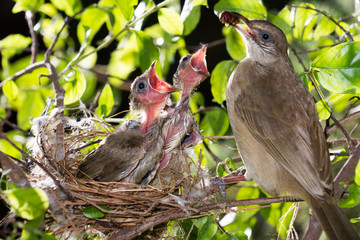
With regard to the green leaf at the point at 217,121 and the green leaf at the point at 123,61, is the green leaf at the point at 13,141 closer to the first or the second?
the green leaf at the point at 123,61

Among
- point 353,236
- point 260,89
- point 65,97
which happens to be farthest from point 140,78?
point 353,236

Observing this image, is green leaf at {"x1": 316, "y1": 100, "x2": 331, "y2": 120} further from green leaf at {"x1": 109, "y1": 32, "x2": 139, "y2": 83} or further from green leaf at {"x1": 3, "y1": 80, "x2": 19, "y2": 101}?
green leaf at {"x1": 3, "y1": 80, "x2": 19, "y2": 101}

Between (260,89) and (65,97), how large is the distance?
125 cm

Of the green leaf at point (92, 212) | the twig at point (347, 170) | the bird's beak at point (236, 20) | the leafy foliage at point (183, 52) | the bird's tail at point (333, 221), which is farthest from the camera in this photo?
the bird's beak at point (236, 20)

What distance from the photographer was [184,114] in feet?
9.82

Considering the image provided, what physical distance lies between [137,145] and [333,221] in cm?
116

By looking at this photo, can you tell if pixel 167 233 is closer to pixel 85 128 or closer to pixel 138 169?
pixel 138 169

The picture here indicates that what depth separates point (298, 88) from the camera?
8.68ft

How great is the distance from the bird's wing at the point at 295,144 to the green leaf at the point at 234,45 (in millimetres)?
585

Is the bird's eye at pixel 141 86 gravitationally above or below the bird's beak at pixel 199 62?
below

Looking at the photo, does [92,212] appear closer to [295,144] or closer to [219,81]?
[295,144]

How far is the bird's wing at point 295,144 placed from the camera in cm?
228

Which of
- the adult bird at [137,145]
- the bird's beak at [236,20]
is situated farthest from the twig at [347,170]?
the adult bird at [137,145]

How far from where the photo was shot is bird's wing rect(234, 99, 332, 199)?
2.28 meters
